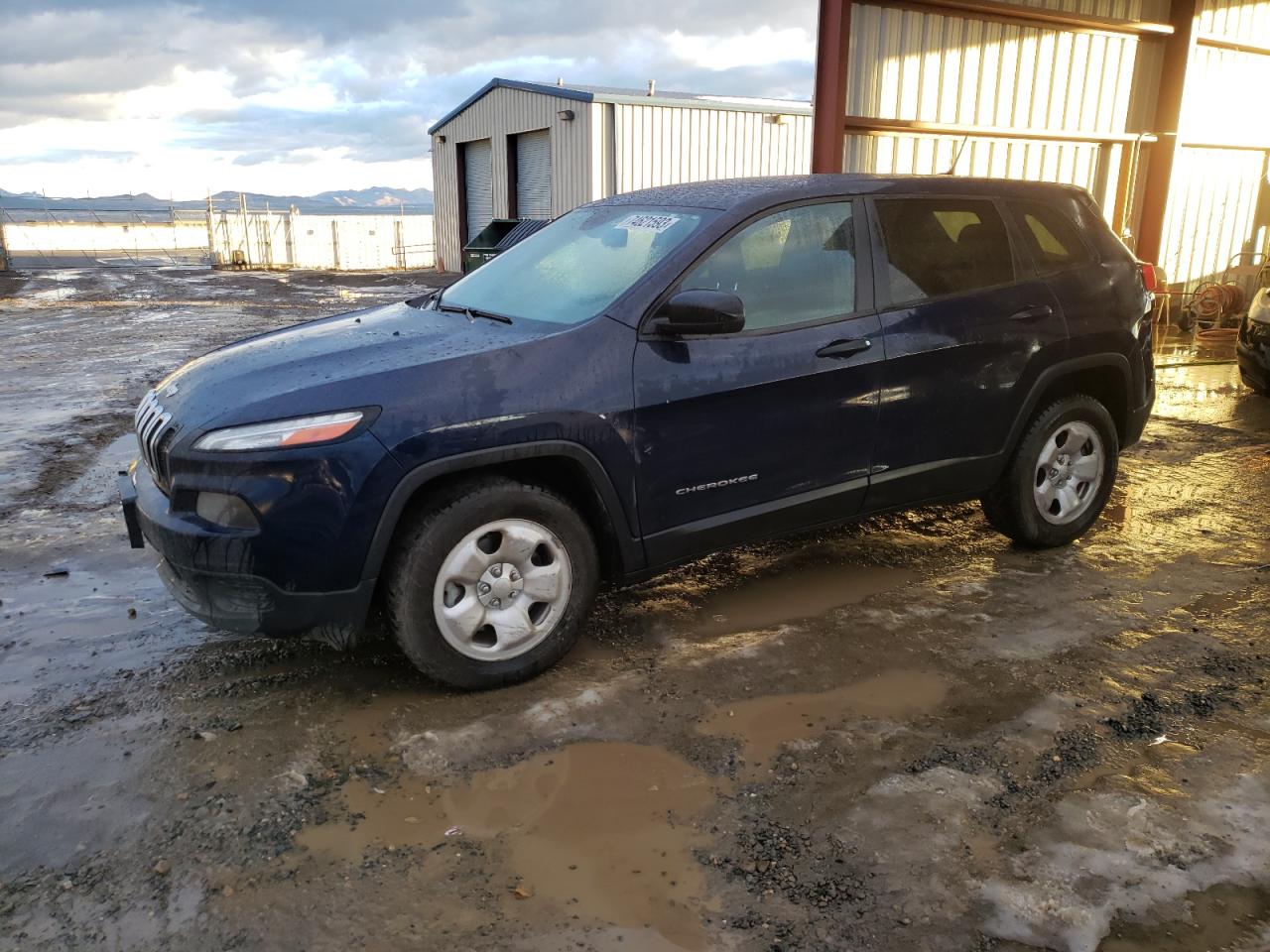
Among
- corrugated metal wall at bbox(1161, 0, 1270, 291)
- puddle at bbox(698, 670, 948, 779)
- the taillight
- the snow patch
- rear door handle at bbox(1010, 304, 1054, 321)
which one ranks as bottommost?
the snow patch

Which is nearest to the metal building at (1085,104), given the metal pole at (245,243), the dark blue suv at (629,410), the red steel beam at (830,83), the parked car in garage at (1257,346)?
the red steel beam at (830,83)

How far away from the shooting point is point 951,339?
4156 mm

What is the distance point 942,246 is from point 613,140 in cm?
1544

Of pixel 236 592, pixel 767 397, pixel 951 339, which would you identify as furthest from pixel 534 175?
pixel 236 592

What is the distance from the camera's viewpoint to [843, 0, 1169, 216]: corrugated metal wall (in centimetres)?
896

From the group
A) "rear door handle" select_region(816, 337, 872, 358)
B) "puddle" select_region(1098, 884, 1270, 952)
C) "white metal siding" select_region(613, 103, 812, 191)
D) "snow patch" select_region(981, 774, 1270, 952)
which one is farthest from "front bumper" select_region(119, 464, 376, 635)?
"white metal siding" select_region(613, 103, 812, 191)

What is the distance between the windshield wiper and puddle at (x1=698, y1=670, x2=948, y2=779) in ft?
5.57

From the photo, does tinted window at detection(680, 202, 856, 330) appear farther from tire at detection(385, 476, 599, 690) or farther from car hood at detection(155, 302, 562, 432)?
tire at detection(385, 476, 599, 690)

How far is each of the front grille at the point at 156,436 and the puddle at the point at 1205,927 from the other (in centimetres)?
314

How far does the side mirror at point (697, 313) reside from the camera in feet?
11.1

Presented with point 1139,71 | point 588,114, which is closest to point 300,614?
point 1139,71

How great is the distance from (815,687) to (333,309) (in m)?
13.9

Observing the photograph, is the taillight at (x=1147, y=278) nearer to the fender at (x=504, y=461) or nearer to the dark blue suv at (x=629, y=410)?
the dark blue suv at (x=629, y=410)

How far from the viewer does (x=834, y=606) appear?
421 centimetres
